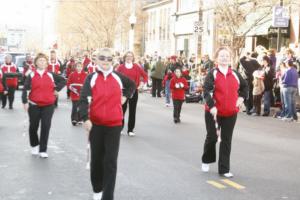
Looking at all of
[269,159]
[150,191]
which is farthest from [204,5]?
[150,191]

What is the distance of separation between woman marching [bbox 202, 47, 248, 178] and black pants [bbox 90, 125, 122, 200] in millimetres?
2241

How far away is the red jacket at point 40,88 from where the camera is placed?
1025 centimetres

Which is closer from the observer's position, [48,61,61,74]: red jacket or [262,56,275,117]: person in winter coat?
[262,56,275,117]: person in winter coat

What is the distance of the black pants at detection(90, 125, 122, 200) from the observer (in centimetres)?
662

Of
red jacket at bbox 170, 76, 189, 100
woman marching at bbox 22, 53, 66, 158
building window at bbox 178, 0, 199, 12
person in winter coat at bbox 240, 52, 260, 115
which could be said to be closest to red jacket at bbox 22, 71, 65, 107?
woman marching at bbox 22, 53, 66, 158

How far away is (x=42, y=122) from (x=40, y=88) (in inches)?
22.5

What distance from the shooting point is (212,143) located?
8977mm

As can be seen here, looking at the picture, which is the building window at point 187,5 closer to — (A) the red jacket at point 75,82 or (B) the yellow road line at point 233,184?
(A) the red jacket at point 75,82

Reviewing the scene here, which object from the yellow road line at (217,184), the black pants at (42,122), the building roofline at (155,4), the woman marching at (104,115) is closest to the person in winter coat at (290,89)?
the black pants at (42,122)

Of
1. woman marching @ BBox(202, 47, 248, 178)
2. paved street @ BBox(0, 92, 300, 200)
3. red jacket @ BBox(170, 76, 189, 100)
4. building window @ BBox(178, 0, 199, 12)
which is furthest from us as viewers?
building window @ BBox(178, 0, 199, 12)

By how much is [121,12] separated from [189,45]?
31.4 ft

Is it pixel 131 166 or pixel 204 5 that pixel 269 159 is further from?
pixel 204 5

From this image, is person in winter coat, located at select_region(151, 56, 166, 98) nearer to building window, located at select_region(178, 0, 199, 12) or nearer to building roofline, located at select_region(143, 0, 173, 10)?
building window, located at select_region(178, 0, 199, 12)

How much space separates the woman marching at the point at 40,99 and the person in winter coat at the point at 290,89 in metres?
8.82
